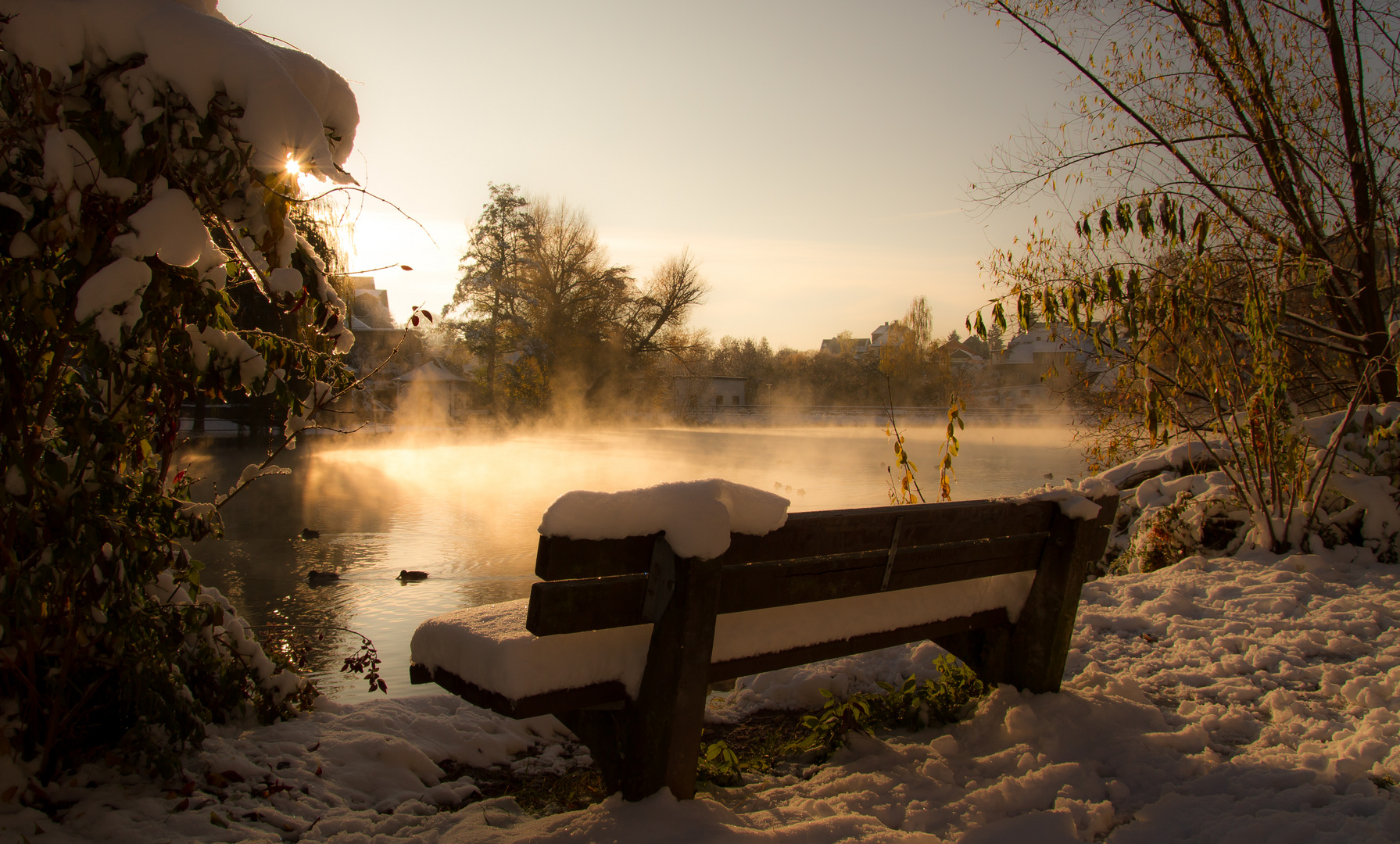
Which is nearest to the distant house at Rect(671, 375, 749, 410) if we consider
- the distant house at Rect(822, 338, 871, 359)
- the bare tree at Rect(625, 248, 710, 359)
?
the bare tree at Rect(625, 248, 710, 359)

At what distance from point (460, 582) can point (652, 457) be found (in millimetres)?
12075

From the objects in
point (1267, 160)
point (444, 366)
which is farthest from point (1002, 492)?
point (444, 366)

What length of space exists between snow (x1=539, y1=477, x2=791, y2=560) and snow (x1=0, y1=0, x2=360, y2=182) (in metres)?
1.07

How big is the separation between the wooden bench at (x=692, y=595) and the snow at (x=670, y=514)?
0.04 meters

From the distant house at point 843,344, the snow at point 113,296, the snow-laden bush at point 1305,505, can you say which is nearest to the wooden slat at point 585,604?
the snow at point 113,296

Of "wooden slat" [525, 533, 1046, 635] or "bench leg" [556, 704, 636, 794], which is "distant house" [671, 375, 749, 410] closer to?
"wooden slat" [525, 533, 1046, 635]

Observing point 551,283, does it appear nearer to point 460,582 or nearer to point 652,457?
point 652,457

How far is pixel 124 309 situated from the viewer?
189 centimetres

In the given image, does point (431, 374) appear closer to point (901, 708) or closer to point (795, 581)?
point (901, 708)

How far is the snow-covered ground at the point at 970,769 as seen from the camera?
2.16 m

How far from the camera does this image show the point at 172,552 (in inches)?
93.4

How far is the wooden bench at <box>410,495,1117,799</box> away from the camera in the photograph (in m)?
1.94

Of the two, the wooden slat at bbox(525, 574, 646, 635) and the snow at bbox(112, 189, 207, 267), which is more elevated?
the snow at bbox(112, 189, 207, 267)

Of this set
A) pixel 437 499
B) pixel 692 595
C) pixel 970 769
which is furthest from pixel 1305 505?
pixel 437 499
